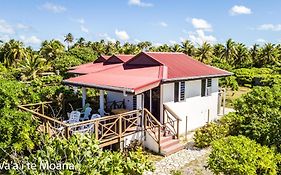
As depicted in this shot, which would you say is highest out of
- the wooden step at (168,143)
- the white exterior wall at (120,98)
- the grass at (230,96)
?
the white exterior wall at (120,98)

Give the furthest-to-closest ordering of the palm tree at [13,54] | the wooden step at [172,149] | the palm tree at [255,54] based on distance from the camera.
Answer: the palm tree at [255,54] → the palm tree at [13,54] → the wooden step at [172,149]

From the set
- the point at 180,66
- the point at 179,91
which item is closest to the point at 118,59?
the point at 180,66

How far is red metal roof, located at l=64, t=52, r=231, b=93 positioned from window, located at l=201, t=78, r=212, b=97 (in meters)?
0.69

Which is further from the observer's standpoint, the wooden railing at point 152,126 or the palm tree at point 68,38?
the palm tree at point 68,38

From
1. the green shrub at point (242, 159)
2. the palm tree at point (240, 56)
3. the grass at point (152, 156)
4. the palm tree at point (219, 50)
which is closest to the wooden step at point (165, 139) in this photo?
the grass at point (152, 156)

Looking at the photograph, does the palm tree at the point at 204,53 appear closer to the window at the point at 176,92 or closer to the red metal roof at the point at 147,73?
the red metal roof at the point at 147,73

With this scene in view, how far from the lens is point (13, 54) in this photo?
45469 mm

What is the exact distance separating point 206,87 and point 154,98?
471cm

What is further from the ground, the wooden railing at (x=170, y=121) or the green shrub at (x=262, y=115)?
the green shrub at (x=262, y=115)

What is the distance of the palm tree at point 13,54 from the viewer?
45.4m

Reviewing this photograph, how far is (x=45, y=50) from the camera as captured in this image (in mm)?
48406

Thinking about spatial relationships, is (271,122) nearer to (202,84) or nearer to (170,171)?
(170,171)

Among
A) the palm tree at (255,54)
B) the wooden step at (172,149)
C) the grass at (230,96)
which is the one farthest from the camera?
the palm tree at (255,54)

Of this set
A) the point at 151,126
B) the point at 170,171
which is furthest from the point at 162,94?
the point at 170,171
